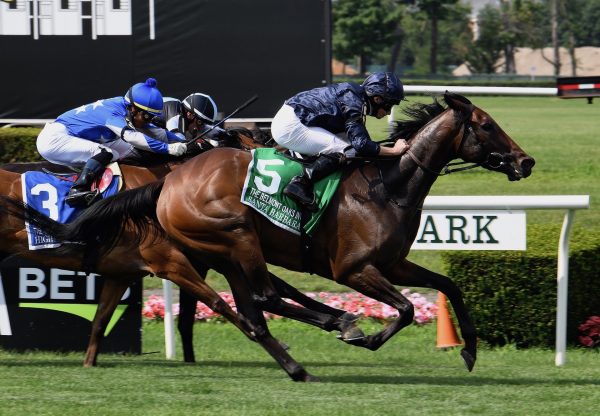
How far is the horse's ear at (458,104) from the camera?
6410 millimetres

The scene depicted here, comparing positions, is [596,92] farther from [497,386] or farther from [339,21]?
[339,21]

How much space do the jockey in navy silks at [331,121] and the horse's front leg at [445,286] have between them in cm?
66

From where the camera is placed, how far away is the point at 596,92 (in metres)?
14.4

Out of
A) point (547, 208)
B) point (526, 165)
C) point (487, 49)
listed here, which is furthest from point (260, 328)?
point (487, 49)

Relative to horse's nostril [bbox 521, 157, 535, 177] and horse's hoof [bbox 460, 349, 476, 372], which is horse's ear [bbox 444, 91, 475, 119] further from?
horse's hoof [bbox 460, 349, 476, 372]

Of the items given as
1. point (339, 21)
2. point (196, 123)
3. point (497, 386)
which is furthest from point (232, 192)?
point (339, 21)

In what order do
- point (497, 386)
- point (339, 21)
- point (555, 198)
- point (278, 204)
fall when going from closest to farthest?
point (497, 386)
point (278, 204)
point (555, 198)
point (339, 21)

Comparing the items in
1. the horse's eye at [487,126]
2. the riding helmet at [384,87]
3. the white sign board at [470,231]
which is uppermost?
the riding helmet at [384,87]

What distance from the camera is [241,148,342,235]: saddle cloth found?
6320 millimetres

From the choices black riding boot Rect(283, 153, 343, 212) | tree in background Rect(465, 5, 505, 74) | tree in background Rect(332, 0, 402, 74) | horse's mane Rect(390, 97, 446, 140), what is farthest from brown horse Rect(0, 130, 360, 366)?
tree in background Rect(465, 5, 505, 74)

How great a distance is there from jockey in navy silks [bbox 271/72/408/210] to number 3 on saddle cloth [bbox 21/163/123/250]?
113 cm

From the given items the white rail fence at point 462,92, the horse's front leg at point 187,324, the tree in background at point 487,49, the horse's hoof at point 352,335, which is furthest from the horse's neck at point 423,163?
the tree in background at point 487,49

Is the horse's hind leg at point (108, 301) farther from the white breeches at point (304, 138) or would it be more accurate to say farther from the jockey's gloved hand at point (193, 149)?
the white breeches at point (304, 138)

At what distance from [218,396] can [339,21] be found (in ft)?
170
